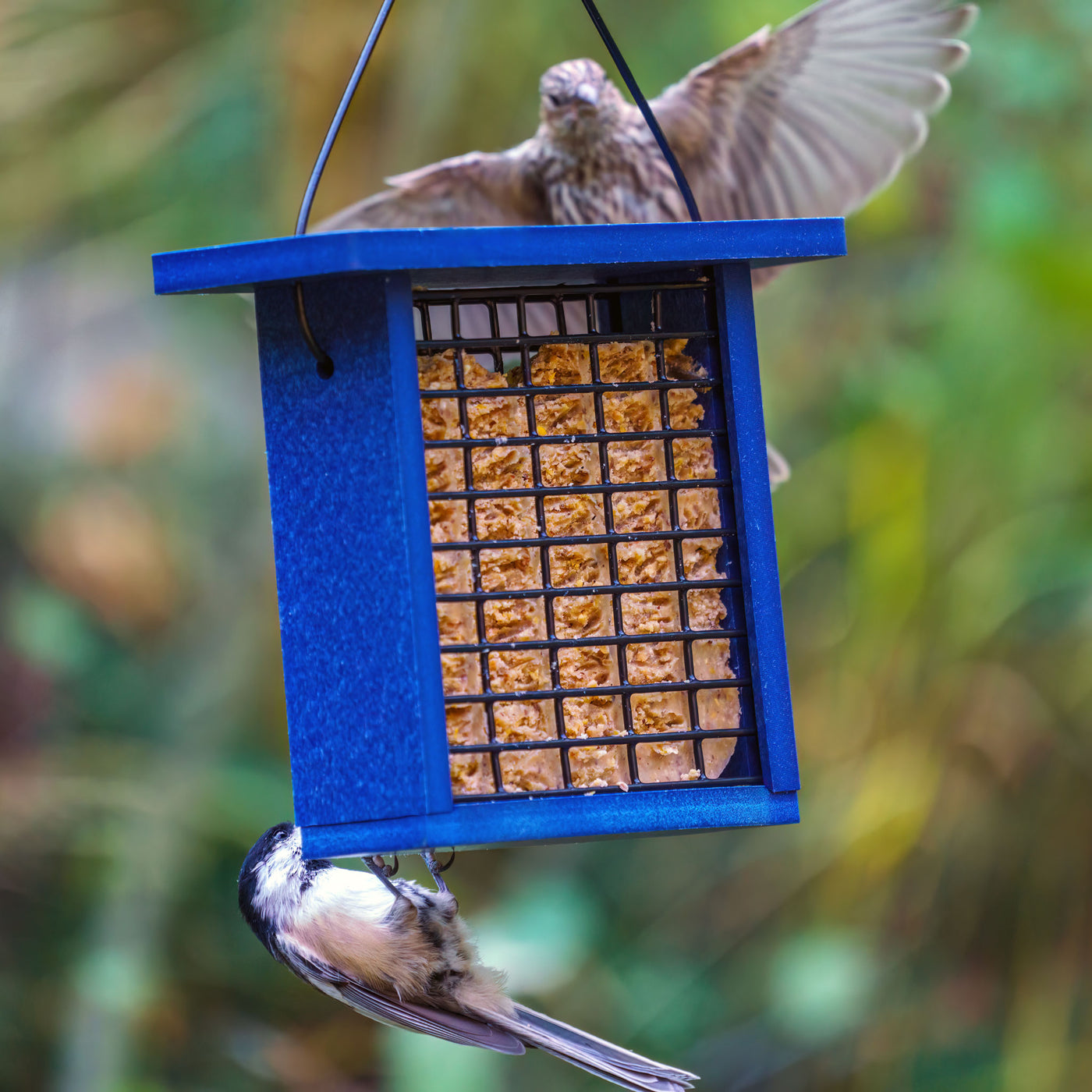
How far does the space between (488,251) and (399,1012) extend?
5.30 ft

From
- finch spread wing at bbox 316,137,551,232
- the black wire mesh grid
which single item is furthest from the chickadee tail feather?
finch spread wing at bbox 316,137,551,232

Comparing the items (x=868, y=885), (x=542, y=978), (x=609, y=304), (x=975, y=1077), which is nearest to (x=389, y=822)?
(x=609, y=304)

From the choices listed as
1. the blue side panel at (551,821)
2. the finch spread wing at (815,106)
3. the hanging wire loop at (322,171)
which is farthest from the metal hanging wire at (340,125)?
the finch spread wing at (815,106)

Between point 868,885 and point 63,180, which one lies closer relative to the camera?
point 868,885

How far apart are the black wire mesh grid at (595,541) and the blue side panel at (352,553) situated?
0.11m

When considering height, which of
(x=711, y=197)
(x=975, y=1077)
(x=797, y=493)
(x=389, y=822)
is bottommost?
(x=975, y=1077)

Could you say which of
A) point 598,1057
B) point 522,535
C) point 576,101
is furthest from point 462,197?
point 598,1057

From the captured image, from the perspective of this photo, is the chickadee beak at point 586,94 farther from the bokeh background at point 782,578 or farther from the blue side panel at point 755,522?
the blue side panel at point 755,522

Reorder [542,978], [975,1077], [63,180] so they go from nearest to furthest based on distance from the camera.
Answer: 1. [542,978]
2. [975,1077]
3. [63,180]

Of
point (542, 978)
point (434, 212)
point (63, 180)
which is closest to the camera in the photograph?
point (434, 212)

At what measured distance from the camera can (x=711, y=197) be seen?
467cm

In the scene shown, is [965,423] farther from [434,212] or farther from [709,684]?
[709,684]

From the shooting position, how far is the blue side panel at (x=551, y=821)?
8.59 feet

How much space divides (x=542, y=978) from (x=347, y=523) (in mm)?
3074
